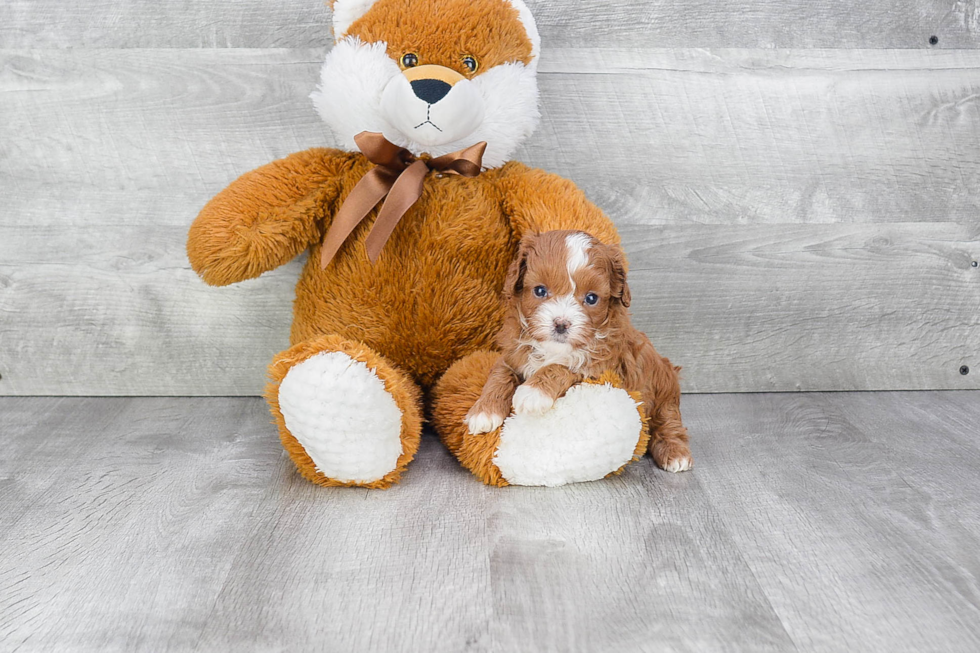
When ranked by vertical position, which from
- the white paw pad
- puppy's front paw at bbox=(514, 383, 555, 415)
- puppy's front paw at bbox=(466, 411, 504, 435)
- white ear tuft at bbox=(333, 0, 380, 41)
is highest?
white ear tuft at bbox=(333, 0, 380, 41)

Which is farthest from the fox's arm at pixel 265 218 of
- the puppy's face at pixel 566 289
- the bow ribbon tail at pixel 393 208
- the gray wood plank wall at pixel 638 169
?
the puppy's face at pixel 566 289

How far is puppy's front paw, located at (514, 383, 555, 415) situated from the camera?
100cm

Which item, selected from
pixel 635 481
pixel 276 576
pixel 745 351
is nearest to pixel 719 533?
pixel 635 481

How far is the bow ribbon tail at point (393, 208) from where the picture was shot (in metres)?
1.11

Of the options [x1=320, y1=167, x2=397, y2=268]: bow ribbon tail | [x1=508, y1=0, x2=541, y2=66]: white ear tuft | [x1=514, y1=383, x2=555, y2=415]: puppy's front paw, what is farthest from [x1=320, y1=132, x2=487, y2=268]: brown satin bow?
[x1=514, y1=383, x2=555, y2=415]: puppy's front paw

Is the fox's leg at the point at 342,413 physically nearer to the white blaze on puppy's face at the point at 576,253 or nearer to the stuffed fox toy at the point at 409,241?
the stuffed fox toy at the point at 409,241

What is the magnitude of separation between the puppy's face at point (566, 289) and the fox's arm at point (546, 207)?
130mm

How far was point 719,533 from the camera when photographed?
964mm

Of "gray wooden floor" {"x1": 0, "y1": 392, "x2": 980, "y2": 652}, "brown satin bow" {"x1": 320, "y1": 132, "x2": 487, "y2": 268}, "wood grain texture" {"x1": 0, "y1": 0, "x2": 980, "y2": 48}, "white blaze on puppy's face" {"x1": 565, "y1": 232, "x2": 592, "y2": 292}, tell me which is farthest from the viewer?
"wood grain texture" {"x1": 0, "y1": 0, "x2": 980, "y2": 48}

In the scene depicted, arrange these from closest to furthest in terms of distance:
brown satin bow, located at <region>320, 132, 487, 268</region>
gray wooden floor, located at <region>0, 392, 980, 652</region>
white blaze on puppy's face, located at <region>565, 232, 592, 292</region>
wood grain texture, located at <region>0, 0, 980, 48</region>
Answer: gray wooden floor, located at <region>0, 392, 980, 652</region> < white blaze on puppy's face, located at <region>565, 232, 592, 292</region> < brown satin bow, located at <region>320, 132, 487, 268</region> < wood grain texture, located at <region>0, 0, 980, 48</region>

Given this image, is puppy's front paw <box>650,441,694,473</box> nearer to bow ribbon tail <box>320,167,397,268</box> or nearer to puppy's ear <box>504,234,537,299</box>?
puppy's ear <box>504,234,537,299</box>

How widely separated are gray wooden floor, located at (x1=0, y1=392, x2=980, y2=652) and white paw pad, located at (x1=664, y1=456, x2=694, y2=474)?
0.05ft

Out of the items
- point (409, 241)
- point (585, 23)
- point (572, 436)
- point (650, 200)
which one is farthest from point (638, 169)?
point (572, 436)

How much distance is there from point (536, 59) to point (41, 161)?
845 millimetres
